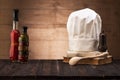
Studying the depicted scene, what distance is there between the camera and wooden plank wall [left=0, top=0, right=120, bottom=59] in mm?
2641

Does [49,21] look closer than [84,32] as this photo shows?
No

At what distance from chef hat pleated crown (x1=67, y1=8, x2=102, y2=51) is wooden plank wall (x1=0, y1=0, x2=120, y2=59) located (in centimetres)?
89

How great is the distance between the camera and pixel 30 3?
8.70 feet

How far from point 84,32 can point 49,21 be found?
97 centimetres

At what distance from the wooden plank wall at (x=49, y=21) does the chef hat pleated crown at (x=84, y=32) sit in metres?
0.89

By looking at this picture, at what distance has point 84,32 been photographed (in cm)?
171

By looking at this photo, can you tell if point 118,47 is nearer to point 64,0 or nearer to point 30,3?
point 64,0

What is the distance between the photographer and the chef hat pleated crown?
67.2 inches

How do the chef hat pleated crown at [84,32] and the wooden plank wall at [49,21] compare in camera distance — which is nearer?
the chef hat pleated crown at [84,32]

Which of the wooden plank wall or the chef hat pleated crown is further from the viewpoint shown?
the wooden plank wall

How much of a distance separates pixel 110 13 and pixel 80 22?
3.32 feet

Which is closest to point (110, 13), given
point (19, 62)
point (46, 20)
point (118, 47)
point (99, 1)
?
point (99, 1)

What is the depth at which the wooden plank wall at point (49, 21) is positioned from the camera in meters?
2.64

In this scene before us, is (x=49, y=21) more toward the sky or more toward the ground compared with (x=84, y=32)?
more toward the sky
